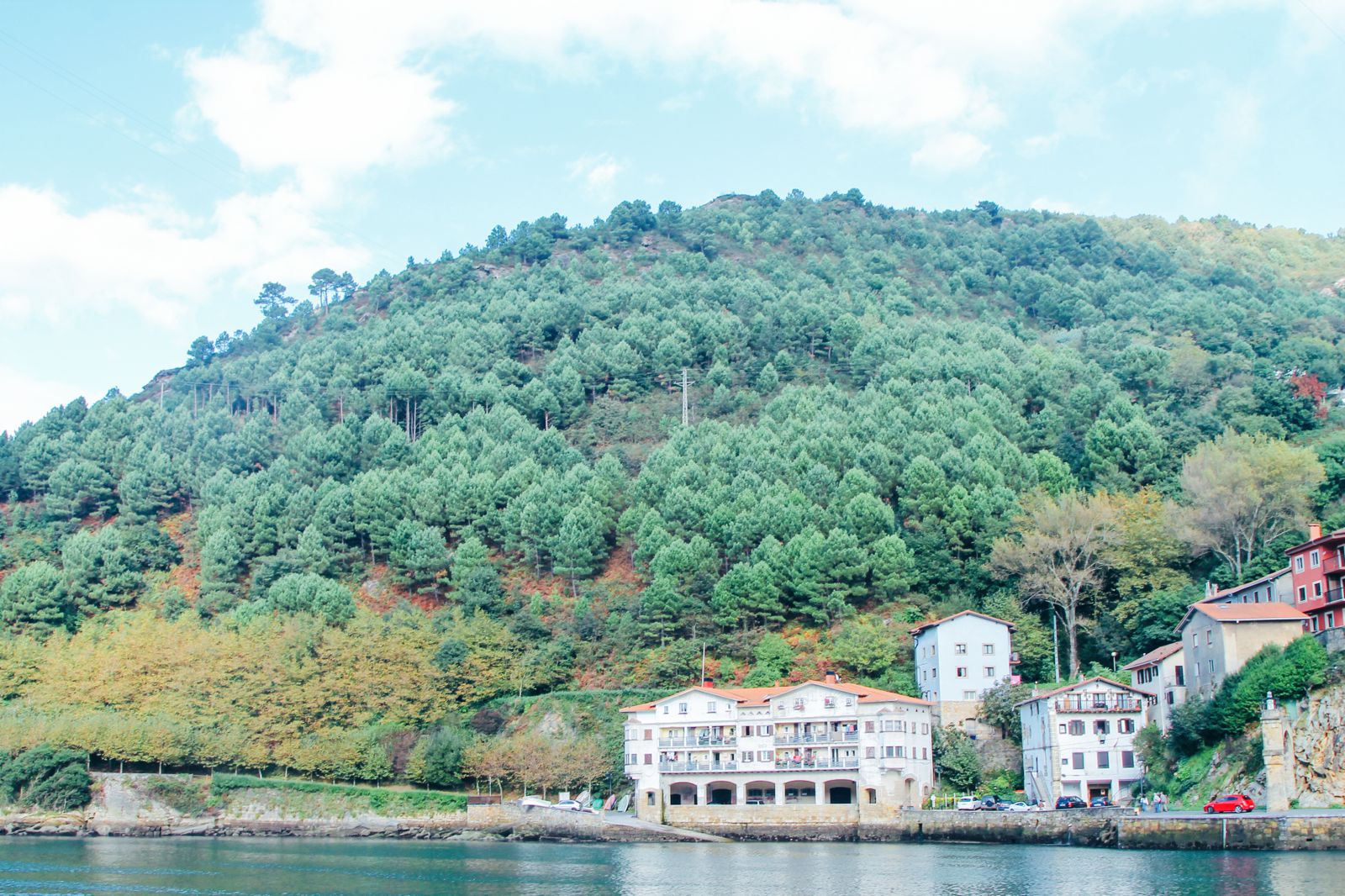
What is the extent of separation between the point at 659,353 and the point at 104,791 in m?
70.6

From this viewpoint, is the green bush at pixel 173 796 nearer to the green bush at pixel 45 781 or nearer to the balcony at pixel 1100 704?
the green bush at pixel 45 781

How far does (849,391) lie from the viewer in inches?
4926

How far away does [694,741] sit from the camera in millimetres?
74625

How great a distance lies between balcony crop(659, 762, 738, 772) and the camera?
244 ft

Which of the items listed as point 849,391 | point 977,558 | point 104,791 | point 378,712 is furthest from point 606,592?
point 849,391

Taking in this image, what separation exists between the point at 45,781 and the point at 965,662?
180ft

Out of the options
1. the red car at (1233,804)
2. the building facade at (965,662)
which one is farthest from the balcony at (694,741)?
the red car at (1233,804)

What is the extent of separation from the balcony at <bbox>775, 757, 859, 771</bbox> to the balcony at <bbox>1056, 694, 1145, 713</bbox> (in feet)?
40.3

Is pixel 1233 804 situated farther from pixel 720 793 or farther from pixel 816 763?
pixel 720 793

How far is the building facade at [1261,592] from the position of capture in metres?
64.8

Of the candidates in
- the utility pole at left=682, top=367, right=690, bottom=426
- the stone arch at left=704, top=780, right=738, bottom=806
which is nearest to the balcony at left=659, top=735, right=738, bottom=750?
the stone arch at left=704, top=780, right=738, bottom=806

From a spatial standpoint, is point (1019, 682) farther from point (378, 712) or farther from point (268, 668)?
point (268, 668)

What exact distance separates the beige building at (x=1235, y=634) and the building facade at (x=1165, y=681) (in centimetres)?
200

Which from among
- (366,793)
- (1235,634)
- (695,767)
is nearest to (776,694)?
(695,767)
